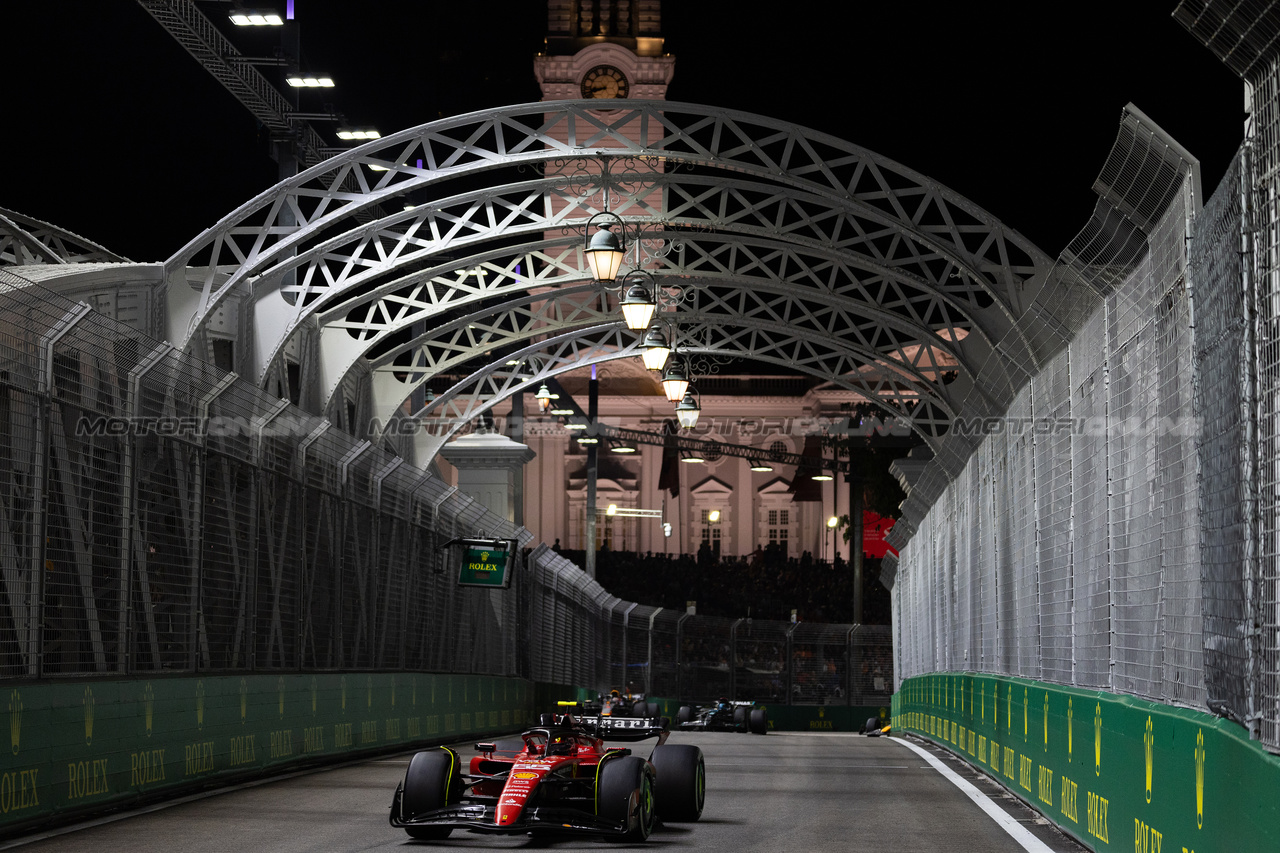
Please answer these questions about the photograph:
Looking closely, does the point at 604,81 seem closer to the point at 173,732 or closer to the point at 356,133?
the point at 356,133

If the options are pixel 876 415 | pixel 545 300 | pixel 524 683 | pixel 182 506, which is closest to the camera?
pixel 182 506

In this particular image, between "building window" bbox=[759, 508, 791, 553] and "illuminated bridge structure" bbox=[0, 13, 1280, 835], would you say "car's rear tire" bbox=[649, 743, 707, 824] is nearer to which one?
"illuminated bridge structure" bbox=[0, 13, 1280, 835]

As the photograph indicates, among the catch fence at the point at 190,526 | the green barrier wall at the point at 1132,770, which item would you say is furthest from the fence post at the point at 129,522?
the green barrier wall at the point at 1132,770

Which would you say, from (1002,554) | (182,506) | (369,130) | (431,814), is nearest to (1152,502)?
(431,814)

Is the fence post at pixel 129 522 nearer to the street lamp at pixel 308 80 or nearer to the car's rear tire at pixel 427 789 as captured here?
the car's rear tire at pixel 427 789

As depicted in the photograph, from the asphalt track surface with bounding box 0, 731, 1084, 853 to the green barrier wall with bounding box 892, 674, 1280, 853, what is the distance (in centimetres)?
34

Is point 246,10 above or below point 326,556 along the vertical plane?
above

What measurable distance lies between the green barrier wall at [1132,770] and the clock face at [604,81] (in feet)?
258

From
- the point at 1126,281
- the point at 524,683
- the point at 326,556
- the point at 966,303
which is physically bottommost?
the point at 524,683

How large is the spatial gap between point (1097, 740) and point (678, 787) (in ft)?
9.13

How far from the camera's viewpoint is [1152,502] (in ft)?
23.7

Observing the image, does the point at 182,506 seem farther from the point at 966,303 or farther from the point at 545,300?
the point at 545,300

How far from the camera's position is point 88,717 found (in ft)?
34.5

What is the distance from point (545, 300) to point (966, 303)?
11344mm
